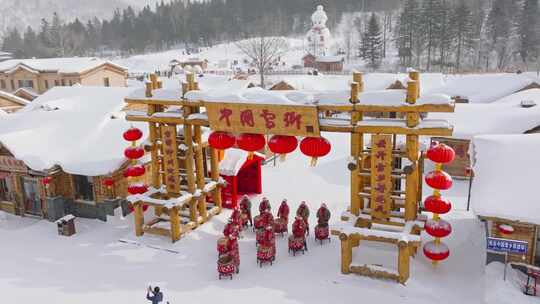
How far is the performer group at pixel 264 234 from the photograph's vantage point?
42.3ft

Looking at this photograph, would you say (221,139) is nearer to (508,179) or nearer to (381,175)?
(381,175)

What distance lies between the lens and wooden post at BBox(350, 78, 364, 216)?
11719 mm

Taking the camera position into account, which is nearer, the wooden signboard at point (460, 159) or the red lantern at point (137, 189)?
the red lantern at point (137, 189)

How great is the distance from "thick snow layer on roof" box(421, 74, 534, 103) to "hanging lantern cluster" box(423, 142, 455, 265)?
91.7 feet

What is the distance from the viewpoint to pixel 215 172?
16812 millimetres

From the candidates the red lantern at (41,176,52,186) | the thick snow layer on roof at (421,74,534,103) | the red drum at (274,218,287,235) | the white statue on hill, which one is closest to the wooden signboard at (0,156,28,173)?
the red lantern at (41,176,52,186)

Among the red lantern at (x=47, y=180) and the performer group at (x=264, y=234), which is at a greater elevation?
the red lantern at (x=47, y=180)

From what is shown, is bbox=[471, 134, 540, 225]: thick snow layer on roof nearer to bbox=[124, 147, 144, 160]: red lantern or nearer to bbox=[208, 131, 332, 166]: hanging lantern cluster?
bbox=[208, 131, 332, 166]: hanging lantern cluster

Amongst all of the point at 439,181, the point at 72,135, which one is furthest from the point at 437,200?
the point at 72,135

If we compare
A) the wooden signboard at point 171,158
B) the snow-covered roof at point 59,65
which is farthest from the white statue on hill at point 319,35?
the wooden signboard at point 171,158

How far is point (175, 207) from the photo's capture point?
14.8 m

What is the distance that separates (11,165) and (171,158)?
752 centimetres

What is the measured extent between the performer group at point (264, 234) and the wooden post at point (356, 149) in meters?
1.91

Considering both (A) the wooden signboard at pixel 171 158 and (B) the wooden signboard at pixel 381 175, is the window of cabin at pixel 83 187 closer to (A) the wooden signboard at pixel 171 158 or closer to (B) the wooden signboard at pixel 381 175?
(A) the wooden signboard at pixel 171 158
